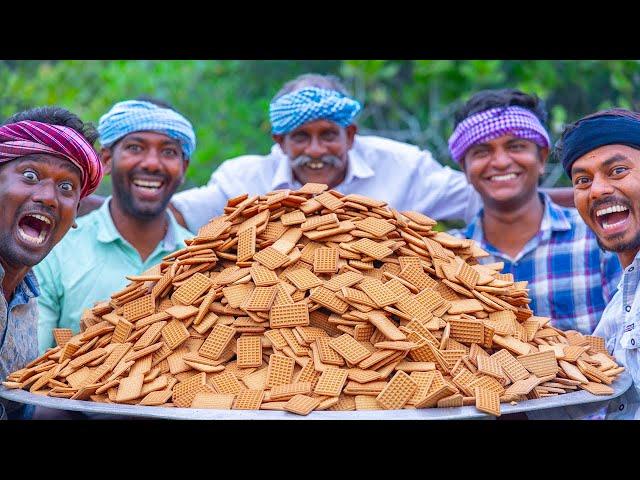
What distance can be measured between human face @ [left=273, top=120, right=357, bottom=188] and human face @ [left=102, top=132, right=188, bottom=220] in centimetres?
60

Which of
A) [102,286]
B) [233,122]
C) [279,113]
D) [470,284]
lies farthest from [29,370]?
[233,122]

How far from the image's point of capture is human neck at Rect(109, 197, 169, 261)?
12.3ft

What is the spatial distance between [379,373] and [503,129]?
171 cm

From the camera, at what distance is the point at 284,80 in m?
8.03

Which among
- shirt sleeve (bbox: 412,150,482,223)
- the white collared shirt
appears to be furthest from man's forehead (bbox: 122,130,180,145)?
shirt sleeve (bbox: 412,150,482,223)

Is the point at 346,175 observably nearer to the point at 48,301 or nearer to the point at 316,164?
the point at 316,164

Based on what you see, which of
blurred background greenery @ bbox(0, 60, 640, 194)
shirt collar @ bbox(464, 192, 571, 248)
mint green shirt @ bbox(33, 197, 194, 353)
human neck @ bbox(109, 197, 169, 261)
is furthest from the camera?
blurred background greenery @ bbox(0, 60, 640, 194)

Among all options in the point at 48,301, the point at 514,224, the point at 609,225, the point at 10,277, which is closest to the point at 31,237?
the point at 10,277

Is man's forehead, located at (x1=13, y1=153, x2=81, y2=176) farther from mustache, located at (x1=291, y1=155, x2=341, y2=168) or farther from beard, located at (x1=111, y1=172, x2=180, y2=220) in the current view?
mustache, located at (x1=291, y1=155, x2=341, y2=168)

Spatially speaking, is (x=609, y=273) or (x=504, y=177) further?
(x=504, y=177)

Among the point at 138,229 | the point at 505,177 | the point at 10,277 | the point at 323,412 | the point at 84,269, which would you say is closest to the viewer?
the point at 323,412

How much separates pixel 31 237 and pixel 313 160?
1.64m

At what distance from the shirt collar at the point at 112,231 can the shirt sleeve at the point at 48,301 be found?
257mm

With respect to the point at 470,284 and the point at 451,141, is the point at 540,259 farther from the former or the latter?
the point at 470,284
